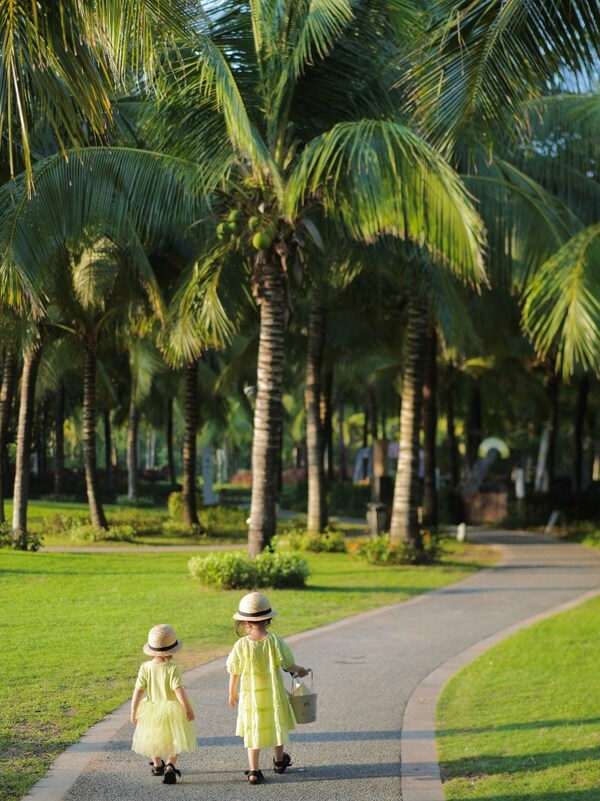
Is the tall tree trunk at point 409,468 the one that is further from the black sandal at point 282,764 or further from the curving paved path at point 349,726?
the black sandal at point 282,764

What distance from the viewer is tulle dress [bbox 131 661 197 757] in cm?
592

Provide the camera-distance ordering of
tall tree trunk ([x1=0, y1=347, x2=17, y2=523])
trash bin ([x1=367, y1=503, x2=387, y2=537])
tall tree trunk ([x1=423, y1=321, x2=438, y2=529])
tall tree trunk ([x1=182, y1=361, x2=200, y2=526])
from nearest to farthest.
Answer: tall tree trunk ([x1=0, y1=347, x2=17, y2=523]) < trash bin ([x1=367, y1=503, x2=387, y2=537]) < tall tree trunk ([x1=182, y1=361, x2=200, y2=526]) < tall tree trunk ([x1=423, y1=321, x2=438, y2=529])

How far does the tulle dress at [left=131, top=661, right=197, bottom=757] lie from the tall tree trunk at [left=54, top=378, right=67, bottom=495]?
1065 cm

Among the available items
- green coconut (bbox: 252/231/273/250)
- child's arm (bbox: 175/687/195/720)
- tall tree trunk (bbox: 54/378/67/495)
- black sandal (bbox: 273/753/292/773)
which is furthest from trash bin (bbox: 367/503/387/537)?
child's arm (bbox: 175/687/195/720)

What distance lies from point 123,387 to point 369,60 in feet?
39.7

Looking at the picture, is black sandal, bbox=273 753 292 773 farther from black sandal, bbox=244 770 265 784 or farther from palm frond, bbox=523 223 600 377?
palm frond, bbox=523 223 600 377

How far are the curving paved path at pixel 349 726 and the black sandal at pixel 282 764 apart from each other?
0.04 meters

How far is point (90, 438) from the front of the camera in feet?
62.7

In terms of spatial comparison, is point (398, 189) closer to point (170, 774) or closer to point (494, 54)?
point (494, 54)

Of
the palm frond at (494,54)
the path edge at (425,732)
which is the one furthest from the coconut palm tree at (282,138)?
the path edge at (425,732)

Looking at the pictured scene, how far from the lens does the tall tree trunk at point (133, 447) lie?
21.8 metres

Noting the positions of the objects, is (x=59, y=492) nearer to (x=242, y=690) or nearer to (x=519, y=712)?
(x=519, y=712)

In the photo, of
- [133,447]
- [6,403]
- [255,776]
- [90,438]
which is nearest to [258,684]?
[255,776]

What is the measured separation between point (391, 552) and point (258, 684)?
12777 mm
